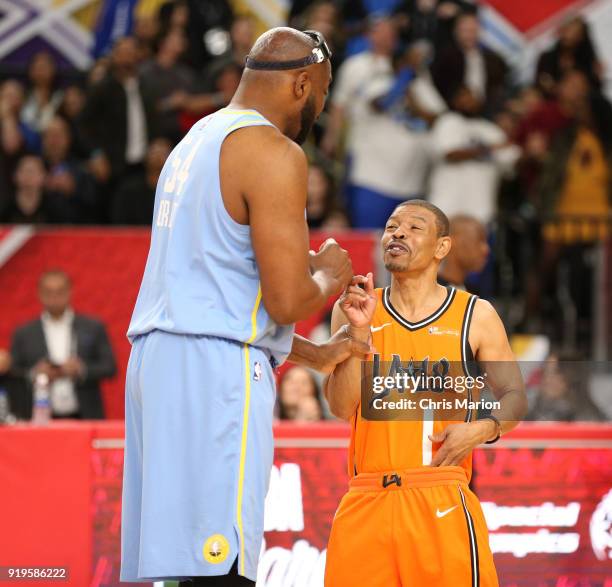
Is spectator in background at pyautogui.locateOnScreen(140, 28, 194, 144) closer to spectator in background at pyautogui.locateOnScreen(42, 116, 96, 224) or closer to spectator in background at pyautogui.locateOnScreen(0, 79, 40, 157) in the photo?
spectator in background at pyautogui.locateOnScreen(42, 116, 96, 224)

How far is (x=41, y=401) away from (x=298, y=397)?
1.71 metres

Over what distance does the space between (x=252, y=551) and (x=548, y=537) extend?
2.71 metres

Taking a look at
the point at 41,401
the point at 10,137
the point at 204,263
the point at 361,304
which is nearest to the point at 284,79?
the point at 204,263

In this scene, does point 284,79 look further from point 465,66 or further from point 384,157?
point 465,66

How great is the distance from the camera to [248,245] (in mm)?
4012

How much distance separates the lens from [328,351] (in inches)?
177

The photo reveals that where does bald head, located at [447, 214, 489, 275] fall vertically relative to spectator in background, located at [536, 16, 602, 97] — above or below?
below

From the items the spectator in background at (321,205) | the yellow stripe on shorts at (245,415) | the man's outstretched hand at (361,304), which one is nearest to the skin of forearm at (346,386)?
the man's outstretched hand at (361,304)

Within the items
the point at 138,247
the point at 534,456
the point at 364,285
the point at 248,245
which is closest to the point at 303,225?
the point at 248,245

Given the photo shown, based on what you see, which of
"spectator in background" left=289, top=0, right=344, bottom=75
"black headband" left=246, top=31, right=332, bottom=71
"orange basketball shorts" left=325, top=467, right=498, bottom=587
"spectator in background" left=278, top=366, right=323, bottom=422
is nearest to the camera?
"black headband" left=246, top=31, right=332, bottom=71

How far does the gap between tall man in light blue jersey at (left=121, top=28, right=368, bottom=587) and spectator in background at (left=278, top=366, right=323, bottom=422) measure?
3932mm

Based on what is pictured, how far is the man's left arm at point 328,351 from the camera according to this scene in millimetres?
4500

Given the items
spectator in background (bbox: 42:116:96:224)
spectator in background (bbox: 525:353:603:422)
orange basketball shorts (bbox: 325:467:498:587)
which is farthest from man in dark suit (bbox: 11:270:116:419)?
orange basketball shorts (bbox: 325:467:498:587)

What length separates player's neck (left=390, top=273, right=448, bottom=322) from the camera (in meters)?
4.73
